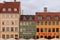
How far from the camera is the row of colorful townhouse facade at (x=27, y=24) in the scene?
331 feet

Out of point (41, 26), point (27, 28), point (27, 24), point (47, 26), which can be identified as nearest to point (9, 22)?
point (27, 24)

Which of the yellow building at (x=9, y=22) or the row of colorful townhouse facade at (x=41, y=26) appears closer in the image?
the row of colorful townhouse facade at (x=41, y=26)

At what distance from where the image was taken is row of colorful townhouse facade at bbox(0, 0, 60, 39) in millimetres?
100938

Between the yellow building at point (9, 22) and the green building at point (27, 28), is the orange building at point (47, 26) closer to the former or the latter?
the green building at point (27, 28)

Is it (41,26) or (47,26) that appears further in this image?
(47,26)

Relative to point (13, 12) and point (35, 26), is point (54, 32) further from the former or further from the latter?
point (13, 12)

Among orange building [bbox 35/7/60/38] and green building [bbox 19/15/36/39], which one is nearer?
orange building [bbox 35/7/60/38]

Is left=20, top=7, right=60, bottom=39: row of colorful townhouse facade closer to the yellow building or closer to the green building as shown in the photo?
the green building

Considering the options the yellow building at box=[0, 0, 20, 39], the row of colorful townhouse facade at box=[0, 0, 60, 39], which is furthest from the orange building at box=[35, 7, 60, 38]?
the yellow building at box=[0, 0, 20, 39]

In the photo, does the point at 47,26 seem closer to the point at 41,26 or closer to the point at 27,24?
the point at 41,26

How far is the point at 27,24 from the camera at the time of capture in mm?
101438

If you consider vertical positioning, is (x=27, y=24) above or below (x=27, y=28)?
above

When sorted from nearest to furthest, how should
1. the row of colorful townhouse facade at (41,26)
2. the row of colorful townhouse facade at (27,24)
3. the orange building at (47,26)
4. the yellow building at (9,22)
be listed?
the orange building at (47,26)
the row of colorful townhouse facade at (41,26)
the row of colorful townhouse facade at (27,24)
the yellow building at (9,22)

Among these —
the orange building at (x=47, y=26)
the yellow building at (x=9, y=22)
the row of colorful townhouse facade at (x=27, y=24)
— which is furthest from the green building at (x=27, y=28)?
the yellow building at (x=9, y=22)
